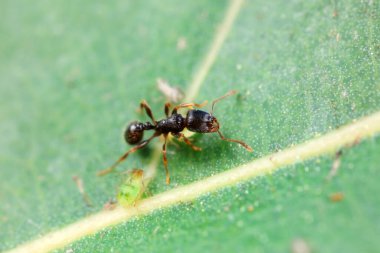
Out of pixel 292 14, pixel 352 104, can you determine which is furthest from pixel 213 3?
pixel 352 104

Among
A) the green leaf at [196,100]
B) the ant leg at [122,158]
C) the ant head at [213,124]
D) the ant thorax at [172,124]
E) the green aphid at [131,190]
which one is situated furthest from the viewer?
the ant thorax at [172,124]

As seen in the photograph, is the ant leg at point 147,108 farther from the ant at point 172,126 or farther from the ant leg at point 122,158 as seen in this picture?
the ant leg at point 122,158

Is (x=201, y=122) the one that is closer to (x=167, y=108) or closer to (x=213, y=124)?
(x=213, y=124)

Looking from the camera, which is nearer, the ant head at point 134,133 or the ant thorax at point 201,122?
the ant thorax at point 201,122

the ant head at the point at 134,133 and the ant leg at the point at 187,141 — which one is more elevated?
the ant head at the point at 134,133

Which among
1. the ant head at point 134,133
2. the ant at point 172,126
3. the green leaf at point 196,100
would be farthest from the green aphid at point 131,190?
the ant head at point 134,133

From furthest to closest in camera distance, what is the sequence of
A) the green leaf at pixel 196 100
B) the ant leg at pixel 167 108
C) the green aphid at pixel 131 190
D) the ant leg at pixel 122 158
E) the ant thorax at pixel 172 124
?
1. the ant leg at pixel 167 108
2. the ant thorax at pixel 172 124
3. the ant leg at pixel 122 158
4. the green aphid at pixel 131 190
5. the green leaf at pixel 196 100

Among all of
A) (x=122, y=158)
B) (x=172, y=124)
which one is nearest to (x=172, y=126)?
(x=172, y=124)

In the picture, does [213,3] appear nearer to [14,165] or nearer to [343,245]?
[14,165]
